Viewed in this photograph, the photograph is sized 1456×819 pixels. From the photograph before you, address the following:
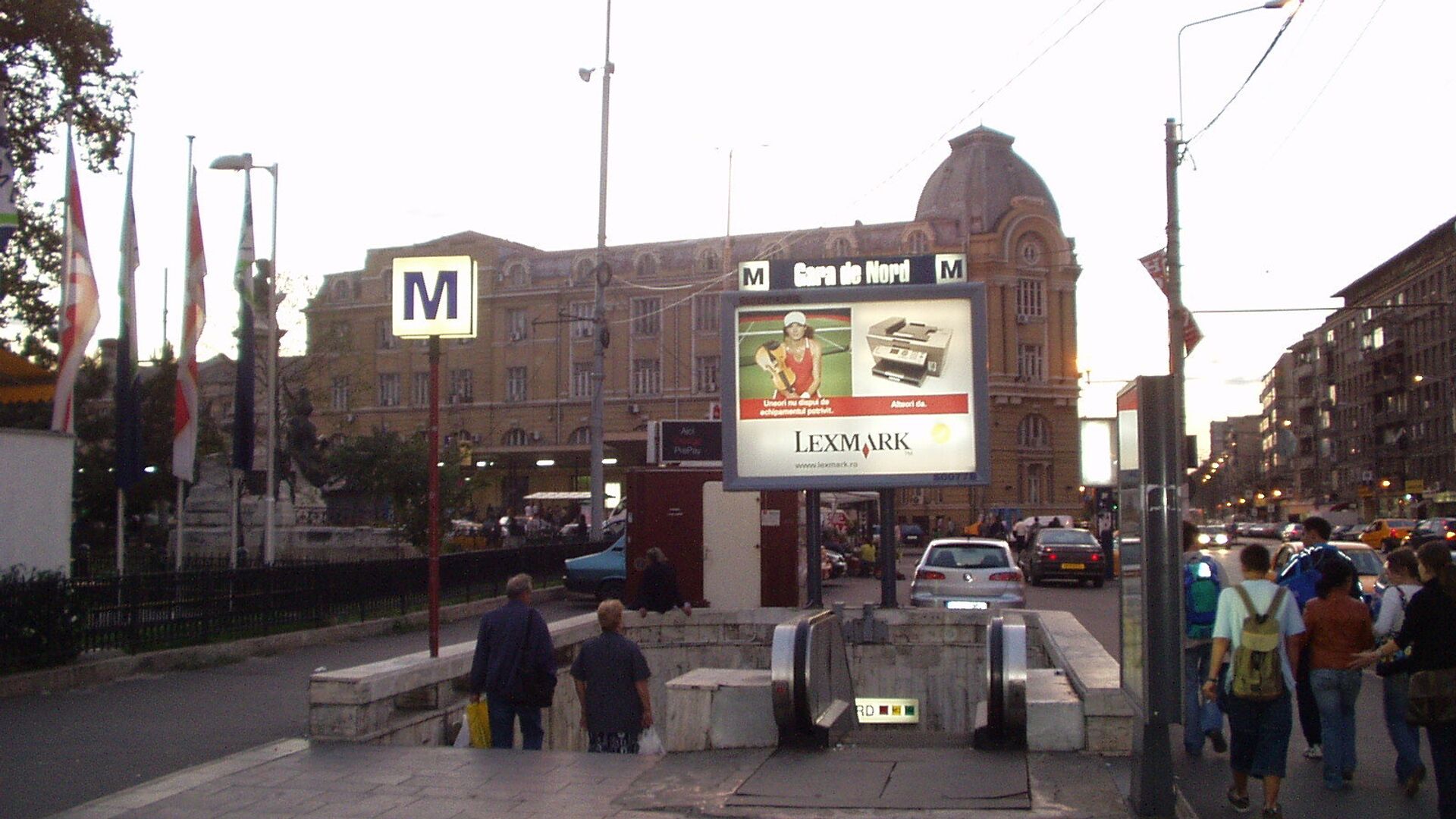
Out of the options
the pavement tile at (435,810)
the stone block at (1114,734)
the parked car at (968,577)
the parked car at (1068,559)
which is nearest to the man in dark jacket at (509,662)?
the pavement tile at (435,810)

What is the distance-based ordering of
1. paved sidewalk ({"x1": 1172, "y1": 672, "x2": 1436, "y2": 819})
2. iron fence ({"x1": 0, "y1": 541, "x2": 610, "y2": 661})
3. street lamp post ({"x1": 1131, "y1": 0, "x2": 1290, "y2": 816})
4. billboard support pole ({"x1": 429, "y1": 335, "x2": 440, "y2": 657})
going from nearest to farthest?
street lamp post ({"x1": 1131, "y1": 0, "x2": 1290, "y2": 816}), paved sidewalk ({"x1": 1172, "y1": 672, "x2": 1436, "y2": 819}), billboard support pole ({"x1": 429, "y1": 335, "x2": 440, "y2": 657}), iron fence ({"x1": 0, "y1": 541, "x2": 610, "y2": 661})

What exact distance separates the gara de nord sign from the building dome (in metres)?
64.8

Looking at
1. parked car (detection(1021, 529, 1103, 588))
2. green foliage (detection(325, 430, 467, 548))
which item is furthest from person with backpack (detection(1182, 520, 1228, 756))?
parked car (detection(1021, 529, 1103, 588))

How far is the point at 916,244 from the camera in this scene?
7119 centimetres

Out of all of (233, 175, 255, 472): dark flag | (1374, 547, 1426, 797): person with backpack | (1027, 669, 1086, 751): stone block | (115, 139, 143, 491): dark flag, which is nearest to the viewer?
(1374, 547, 1426, 797): person with backpack

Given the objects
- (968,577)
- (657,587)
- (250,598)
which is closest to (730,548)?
(968,577)

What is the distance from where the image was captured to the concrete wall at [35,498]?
1556 centimetres

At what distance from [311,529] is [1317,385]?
335 feet

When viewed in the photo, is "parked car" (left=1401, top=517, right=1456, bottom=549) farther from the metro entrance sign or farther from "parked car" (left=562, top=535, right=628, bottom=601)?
the metro entrance sign

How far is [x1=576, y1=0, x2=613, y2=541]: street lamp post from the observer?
116 ft

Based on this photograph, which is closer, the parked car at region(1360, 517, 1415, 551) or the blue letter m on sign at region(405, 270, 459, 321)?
the blue letter m on sign at region(405, 270, 459, 321)

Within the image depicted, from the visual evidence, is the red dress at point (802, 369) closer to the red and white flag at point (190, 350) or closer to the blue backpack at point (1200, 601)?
the blue backpack at point (1200, 601)

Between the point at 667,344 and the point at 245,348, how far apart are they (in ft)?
167

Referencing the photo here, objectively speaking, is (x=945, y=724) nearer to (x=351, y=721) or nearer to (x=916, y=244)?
(x=351, y=721)
